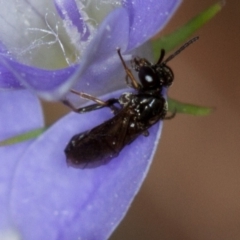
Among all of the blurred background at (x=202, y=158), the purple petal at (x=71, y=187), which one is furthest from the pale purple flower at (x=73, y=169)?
the blurred background at (x=202, y=158)

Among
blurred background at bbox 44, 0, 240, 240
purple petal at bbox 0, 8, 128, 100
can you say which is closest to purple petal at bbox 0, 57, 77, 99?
purple petal at bbox 0, 8, 128, 100

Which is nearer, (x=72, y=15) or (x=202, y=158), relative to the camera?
(x=72, y=15)

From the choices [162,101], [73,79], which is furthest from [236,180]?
[73,79]

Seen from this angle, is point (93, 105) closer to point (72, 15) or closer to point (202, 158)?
point (72, 15)

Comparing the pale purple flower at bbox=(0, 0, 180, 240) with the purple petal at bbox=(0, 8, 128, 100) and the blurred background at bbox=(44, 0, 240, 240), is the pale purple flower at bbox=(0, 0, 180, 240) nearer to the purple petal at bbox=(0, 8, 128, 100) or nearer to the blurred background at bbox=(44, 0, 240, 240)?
the purple petal at bbox=(0, 8, 128, 100)

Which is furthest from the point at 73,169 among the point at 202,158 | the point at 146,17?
the point at 202,158

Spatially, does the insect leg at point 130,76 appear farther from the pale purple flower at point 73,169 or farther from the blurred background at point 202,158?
the blurred background at point 202,158
